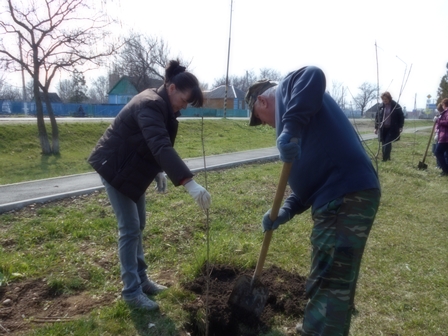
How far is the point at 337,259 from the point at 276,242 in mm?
2524

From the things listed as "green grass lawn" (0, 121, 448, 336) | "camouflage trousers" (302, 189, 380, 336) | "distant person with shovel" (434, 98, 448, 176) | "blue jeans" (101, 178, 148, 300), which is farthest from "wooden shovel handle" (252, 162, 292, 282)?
"distant person with shovel" (434, 98, 448, 176)

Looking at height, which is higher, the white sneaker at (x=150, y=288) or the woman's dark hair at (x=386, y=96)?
the woman's dark hair at (x=386, y=96)

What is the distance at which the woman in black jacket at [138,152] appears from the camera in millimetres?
2758

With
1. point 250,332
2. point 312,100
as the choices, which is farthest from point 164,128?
point 250,332

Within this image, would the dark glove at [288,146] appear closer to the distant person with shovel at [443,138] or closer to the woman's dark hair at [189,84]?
the woman's dark hair at [189,84]

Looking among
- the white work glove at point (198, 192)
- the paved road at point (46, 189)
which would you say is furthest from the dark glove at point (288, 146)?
the paved road at point (46, 189)

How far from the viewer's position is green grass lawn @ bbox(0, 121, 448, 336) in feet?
10.3

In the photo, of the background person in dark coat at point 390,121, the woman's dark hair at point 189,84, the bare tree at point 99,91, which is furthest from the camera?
the bare tree at point 99,91

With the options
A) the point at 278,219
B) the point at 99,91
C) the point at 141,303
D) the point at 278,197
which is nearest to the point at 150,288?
the point at 141,303

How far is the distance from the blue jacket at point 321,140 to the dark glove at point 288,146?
32 mm

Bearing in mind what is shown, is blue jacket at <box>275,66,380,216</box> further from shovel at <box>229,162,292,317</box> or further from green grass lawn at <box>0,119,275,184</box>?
green grass lawn at <box>0,119,275,184</box>

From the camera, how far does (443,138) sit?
976 centimetres

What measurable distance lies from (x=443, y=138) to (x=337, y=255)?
8913mm

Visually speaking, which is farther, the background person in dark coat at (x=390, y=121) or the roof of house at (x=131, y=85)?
the roof of house at (x=131, y=85)
